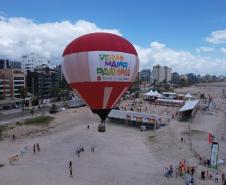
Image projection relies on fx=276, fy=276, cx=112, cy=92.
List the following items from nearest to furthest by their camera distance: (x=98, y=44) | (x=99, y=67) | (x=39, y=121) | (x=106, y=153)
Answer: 1. (x=98, y=44)
2. (x=99, y=67)
3. (x=106, y=153)
4. (x=39, y=121)

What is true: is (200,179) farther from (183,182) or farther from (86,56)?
(86,56)

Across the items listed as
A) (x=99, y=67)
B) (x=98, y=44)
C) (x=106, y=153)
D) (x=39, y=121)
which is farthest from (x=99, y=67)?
(x=39, y=121)

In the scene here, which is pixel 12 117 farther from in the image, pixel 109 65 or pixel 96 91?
pixel 109 65

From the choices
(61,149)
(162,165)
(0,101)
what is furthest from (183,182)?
(0,101)

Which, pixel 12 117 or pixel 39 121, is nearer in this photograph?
pixel 39 121

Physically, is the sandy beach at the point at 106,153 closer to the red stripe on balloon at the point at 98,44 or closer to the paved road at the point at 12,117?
the paved road at the point at 12,117

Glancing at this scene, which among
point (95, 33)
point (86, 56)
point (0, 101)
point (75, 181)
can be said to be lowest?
point (75, 181)

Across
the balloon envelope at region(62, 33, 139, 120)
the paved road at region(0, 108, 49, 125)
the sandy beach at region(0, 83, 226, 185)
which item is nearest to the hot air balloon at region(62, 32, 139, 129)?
the balloon envelope at region(62, 33, 139, 120)
